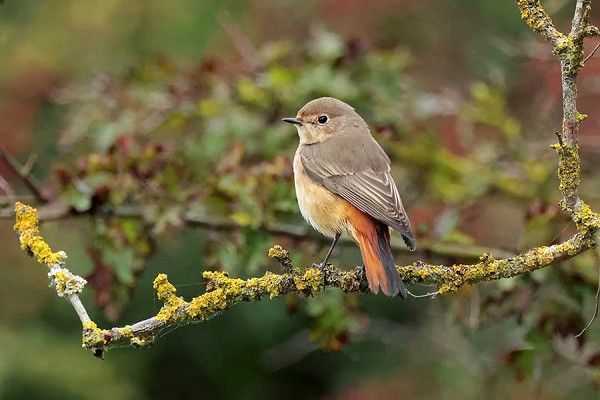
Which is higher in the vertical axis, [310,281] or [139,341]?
[139,341]

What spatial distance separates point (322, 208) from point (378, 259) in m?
0.72

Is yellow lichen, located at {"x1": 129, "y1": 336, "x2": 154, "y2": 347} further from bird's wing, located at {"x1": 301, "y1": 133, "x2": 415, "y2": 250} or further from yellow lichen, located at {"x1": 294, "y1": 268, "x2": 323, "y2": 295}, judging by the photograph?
bird's wing, located at {"x1": 301, "y1": 133, "x2": 415, "y2": 250}

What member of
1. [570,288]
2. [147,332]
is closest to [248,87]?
[570,288]

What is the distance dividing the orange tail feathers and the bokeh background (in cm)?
53

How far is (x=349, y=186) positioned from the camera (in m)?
4.52

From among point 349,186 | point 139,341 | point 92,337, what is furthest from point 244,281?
point 349,186

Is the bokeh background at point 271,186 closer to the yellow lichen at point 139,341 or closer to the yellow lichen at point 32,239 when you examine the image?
the yellow lichen at point 32,239

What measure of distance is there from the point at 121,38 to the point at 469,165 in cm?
407

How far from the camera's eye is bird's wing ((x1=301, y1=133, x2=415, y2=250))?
4160mm

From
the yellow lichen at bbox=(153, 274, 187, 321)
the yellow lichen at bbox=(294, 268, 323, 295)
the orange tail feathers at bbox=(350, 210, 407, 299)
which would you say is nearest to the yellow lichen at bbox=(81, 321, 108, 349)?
the yellow lichen at bbox=(153, 274, 187, 321)

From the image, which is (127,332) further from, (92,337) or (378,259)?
(378,259)

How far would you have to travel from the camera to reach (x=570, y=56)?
291 centimetres

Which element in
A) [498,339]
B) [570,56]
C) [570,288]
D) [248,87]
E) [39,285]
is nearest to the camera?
[570,56]

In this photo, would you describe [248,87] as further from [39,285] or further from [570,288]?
[39,285]
